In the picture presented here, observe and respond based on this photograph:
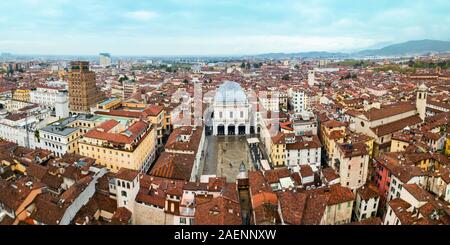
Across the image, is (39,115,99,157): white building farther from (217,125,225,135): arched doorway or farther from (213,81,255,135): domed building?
(217,125,225,135): arched doorway

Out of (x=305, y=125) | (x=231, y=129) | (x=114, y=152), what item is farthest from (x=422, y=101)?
(x=114, y=152)

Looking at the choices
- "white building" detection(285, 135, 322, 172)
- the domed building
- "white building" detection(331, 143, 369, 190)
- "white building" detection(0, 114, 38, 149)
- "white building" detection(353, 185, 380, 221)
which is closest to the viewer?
"white building" detection(353, 185, 380, 221)

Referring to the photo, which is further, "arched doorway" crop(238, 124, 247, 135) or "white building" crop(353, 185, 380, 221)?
"arched doorway" crop(238, 124, 247, 135)

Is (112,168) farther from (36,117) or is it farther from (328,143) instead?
(328,143)

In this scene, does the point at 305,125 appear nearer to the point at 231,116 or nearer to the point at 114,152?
the point at 231,116

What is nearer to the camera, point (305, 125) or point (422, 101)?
point (305, 125)

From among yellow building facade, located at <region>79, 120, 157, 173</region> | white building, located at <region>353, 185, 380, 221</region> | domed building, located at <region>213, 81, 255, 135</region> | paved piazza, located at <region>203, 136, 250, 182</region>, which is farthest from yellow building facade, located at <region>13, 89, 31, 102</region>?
white building, located at <region>353, 185, 380, 221</region>

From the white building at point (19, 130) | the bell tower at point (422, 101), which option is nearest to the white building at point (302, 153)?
the bell tower at point (422, 101)

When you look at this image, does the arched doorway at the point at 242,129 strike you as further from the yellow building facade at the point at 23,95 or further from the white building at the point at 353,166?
the yellow building facade at the point at 23,95

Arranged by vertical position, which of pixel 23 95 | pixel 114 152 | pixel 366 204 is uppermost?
pixel 23 95
